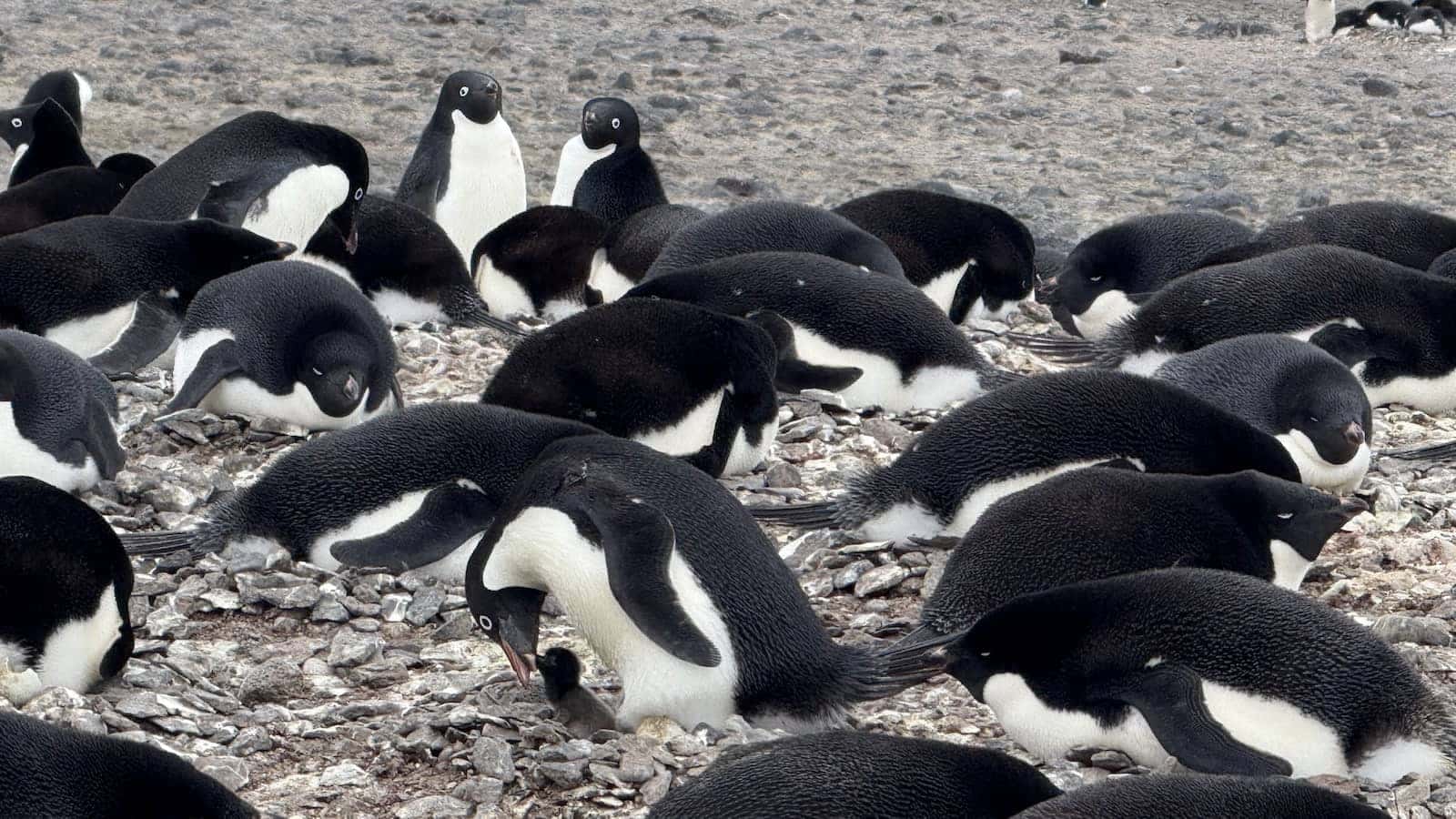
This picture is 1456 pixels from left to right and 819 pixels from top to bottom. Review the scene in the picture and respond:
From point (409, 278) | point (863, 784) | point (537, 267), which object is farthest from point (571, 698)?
point (537, 267)

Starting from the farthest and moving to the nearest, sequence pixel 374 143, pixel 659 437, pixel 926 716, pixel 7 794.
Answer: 1. pixel 374 143
2. pixel 659 437
3. pixel 926 716
4. pixel 7 794

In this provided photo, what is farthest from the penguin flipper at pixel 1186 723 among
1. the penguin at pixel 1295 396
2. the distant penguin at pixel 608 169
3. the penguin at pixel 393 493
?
the distant penguin at pixel 608 169

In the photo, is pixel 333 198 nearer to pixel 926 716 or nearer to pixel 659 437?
pixel 659 437

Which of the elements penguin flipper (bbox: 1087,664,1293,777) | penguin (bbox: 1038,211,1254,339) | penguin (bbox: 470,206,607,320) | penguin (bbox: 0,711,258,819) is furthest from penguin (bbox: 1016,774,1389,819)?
penguin (bbox: 470,206,607,320)

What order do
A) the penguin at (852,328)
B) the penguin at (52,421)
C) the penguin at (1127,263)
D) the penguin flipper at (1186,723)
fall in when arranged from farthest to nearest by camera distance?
the penguin at (1127,263) → the penguin at (852,328) → the penguin at (52,421) → the penguin flipper at (1186,723)

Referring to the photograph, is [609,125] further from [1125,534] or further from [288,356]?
[1125,534]

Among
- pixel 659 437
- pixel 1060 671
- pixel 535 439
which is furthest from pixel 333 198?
pixel 1060 671

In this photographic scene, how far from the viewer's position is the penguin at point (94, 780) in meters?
2.56

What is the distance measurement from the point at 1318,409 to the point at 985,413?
0.95 m

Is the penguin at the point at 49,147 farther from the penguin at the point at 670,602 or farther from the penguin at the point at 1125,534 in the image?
the penguin at the point at 1125,534

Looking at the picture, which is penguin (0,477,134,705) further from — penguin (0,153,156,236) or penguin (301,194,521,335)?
Result: penguin (0,153,156,236)

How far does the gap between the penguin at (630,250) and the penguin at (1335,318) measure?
1.71 meters

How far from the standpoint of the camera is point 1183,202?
9.70m

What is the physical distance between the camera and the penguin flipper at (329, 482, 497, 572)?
377 centimetres
